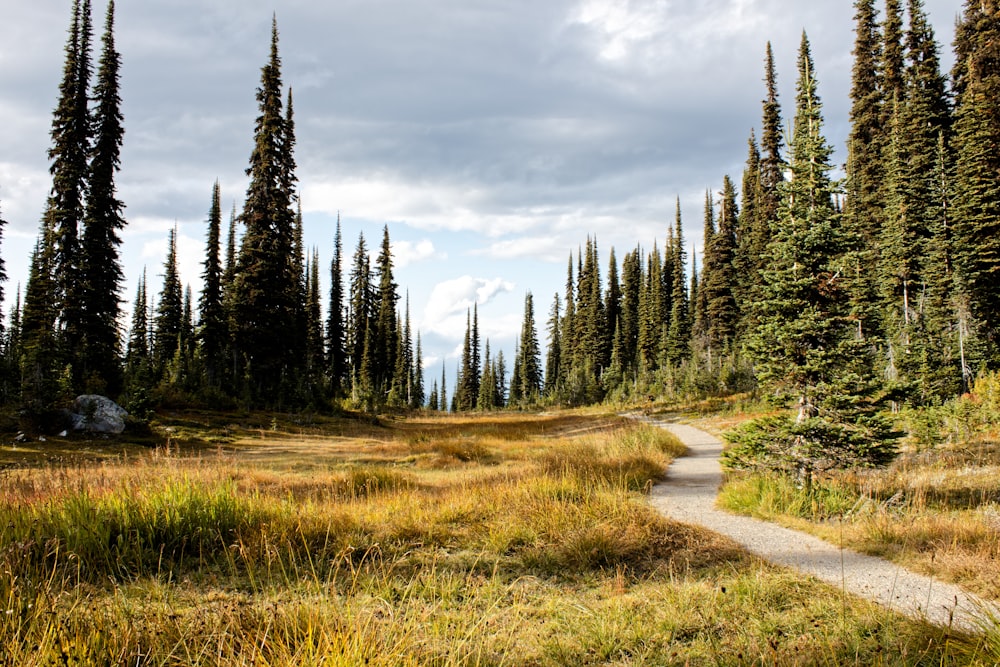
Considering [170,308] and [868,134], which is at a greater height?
[868,134]

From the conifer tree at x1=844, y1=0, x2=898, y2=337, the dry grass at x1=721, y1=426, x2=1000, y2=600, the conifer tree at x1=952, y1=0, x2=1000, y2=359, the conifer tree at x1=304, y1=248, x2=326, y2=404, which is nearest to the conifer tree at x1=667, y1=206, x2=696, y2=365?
the conifer tree at x1=844, y1=0, x2=898, y2=337

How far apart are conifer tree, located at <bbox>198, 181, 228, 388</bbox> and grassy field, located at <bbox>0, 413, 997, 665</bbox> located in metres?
30.0

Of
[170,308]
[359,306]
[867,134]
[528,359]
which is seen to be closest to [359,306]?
[359,306]

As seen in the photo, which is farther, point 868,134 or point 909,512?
point 868,134

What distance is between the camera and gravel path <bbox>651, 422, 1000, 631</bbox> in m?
4.43

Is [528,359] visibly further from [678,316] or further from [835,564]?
[835,564]

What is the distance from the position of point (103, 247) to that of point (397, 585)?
97.5 ft

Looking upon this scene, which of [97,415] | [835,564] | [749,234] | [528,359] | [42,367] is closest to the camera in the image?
[835,564]

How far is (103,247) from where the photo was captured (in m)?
26.4

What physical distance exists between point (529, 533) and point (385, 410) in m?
40.1

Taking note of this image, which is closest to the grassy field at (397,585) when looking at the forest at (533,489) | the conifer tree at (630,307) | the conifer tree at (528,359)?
the forest at (533,489)

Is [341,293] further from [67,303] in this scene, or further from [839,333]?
[839,333]

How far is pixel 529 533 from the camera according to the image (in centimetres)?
648

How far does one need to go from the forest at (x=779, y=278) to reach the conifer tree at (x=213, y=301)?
17 centimetres
